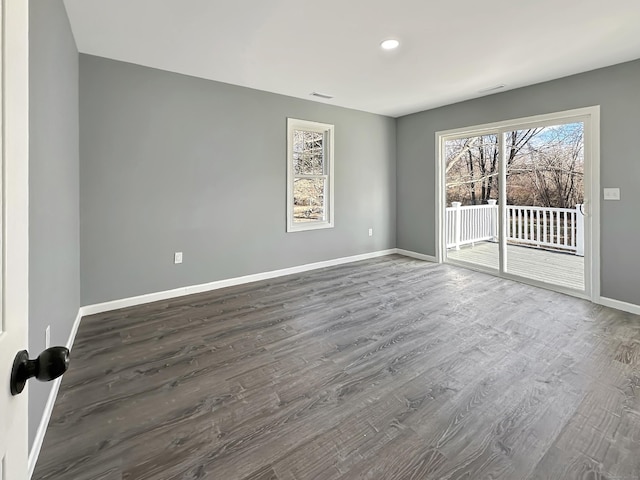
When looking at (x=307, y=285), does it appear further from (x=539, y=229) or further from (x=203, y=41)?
(x=539, y=229)

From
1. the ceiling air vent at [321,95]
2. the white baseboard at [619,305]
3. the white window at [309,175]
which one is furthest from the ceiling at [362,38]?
the white baseboard at [619,305]

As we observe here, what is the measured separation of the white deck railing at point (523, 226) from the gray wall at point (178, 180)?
2435 millimetres

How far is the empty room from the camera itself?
155 centimetres

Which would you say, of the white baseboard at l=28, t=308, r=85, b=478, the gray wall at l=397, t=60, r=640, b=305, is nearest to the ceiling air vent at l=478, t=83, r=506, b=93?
the gray wall at l=397, t=60, r=640, b=305

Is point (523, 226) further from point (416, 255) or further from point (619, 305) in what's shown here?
point (619, 305)

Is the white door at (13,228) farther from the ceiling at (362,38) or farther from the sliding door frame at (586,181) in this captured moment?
the sliding door frame at (586,181)

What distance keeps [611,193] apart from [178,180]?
4.64m

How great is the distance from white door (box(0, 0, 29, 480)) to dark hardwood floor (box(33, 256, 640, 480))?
3.69 feet

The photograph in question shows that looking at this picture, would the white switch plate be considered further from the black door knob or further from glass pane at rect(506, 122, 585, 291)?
the black door knob

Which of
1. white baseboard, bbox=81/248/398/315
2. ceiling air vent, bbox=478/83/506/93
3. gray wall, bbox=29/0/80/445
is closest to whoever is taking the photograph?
gray wall, bbox=29/0/80/445

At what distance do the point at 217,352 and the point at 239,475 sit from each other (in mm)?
1191

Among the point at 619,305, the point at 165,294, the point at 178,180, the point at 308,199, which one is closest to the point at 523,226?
the point at 619,305

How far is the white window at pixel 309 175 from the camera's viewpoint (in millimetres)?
4695

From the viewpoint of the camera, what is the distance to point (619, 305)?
11.2ft
